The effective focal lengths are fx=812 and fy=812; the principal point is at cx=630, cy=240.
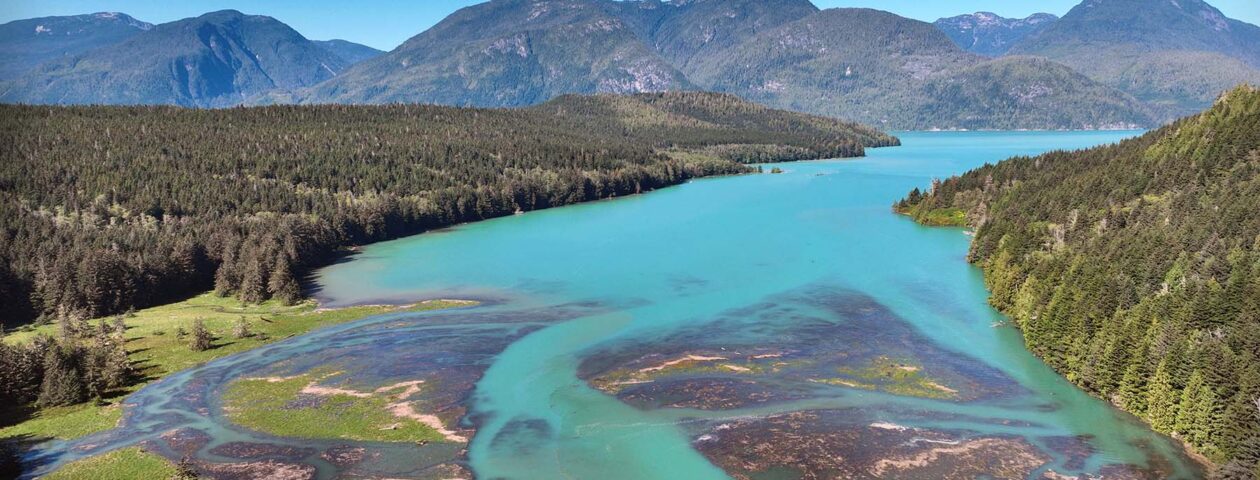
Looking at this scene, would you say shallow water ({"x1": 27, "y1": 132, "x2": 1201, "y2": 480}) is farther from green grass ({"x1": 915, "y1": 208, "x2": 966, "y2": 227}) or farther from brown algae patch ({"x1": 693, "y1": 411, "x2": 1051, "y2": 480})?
green grass ({"x1": 915, "y1": 208, "x2": 966, "y2": 227})

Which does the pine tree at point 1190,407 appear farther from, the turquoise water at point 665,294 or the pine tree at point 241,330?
the pine tree at point 241,330

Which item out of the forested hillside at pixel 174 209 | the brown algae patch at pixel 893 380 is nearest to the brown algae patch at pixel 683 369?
the brown algae patch at pixel 893 380

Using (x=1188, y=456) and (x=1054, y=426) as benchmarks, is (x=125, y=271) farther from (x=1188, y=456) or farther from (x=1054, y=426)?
(x=1188, y=456)

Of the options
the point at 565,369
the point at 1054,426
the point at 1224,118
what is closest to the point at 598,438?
the point at 565,369

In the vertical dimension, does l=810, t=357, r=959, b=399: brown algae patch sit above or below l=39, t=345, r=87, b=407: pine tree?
below

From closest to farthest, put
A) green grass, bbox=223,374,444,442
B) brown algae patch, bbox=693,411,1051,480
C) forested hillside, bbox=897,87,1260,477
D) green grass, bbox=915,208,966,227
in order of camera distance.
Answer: brown algae patch, bbox=693,411,1051,480 → forested hillside, bbox=897,87,1260,477 → green grass, bbox=223,374,444,442 → green grass, bbox=915,208,966,227

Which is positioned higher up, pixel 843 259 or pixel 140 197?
pixel 140 197

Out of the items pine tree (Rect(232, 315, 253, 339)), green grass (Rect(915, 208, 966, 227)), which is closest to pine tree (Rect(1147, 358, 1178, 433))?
pine tree (Rect(232, 315, 253, 339))
